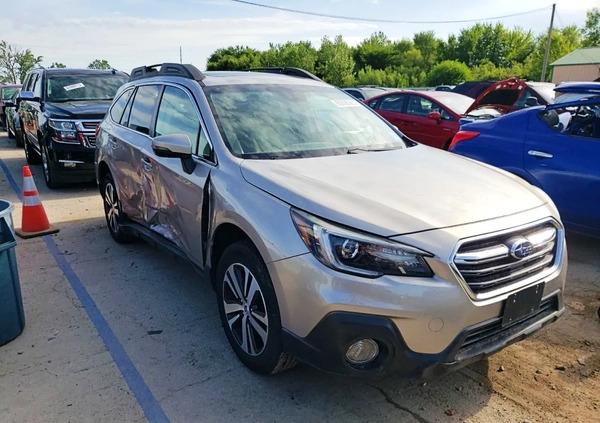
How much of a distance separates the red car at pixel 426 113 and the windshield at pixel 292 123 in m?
5.16

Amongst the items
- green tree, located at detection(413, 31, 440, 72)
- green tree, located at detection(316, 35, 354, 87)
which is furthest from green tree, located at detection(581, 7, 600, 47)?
green tree, located at detection(316, 35, 354, 87)

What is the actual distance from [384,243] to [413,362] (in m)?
0.57

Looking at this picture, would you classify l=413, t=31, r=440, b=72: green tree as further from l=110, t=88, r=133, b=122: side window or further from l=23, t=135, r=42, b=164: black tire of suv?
l=110, t=88, r=133, b=122: side window

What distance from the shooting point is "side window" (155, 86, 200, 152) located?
3484 mm

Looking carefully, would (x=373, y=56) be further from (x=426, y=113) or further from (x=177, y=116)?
(x=177, y=116)

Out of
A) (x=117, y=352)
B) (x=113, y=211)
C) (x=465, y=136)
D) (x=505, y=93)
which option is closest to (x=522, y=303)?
(x=117, y=352)

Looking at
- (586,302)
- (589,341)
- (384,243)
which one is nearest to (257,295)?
(384,243)

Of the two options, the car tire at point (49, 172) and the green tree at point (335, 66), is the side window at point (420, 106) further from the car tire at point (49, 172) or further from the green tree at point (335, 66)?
the green tree at point (335, 66)

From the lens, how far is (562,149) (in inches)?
187

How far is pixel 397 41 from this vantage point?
82312mm

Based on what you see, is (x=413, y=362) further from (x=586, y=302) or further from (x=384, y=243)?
(x=586, y=302)

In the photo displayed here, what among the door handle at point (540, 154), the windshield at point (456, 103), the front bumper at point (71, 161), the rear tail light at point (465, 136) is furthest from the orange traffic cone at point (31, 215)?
the windshield at point (456, 103)

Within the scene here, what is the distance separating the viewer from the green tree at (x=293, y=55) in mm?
51812

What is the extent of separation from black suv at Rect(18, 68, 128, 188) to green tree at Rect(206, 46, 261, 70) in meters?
55.1
